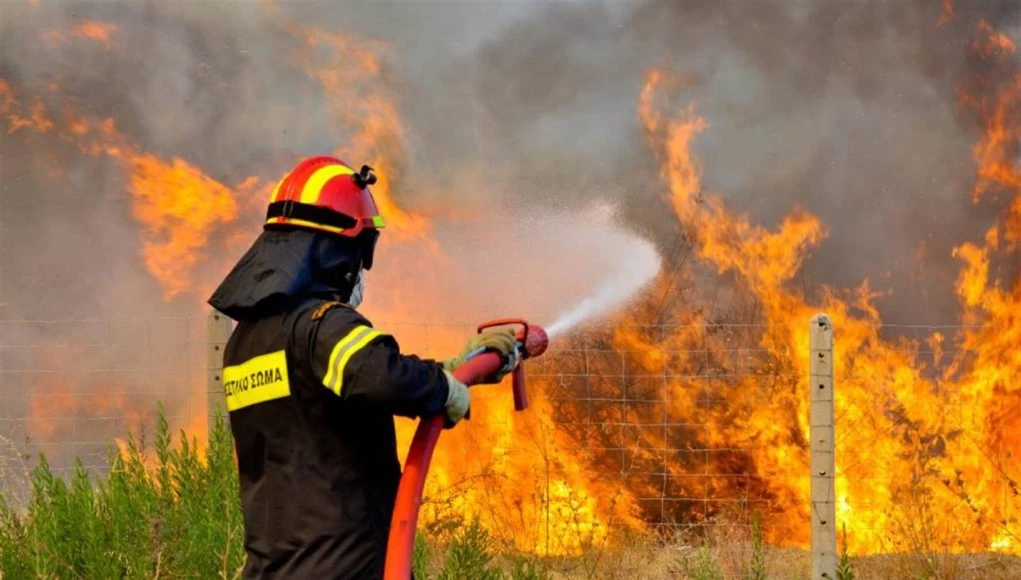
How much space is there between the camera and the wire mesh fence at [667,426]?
773 centimetres

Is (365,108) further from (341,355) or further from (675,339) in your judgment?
(341,355)

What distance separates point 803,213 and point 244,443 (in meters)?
8.31

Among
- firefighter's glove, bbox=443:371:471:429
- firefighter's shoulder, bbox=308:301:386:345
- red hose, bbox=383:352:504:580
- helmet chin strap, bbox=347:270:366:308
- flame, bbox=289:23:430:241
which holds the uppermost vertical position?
flame, bbox=289:23:430:241

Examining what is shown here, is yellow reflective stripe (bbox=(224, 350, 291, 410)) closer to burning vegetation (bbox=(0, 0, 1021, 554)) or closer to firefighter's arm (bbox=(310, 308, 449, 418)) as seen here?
firefighter's arm (bbox=(310, 308, 449, 418))

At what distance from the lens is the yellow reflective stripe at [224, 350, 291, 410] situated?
108 inches

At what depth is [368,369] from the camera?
254cm

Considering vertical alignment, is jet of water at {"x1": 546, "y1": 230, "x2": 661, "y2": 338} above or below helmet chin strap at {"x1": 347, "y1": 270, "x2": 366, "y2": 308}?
above

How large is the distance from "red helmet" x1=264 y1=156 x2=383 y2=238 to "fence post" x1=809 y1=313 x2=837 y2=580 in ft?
11.2

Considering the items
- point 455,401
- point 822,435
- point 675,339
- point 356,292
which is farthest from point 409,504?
point 675,339

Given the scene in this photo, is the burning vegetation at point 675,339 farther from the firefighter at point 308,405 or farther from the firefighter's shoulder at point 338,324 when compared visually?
the firefighter's shoulder at point 338,324

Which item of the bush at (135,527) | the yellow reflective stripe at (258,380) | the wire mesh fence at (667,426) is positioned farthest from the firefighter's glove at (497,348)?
the wire mesh fence at (667,426)

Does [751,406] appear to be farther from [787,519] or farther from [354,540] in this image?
[354,540]

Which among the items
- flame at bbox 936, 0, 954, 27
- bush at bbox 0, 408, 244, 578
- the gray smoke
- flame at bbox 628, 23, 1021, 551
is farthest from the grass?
flame at bbox 936, 0, 954, 27

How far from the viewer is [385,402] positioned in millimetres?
2568
